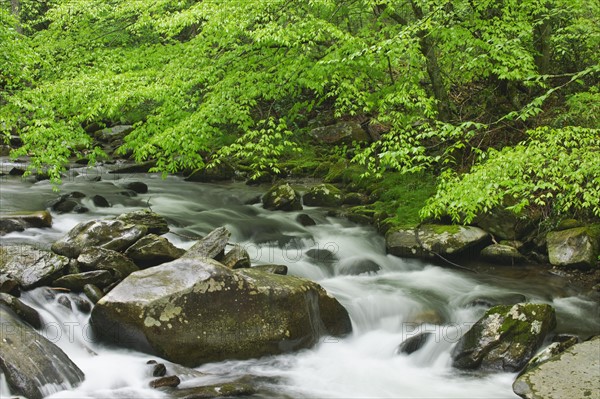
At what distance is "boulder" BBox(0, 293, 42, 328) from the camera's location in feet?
18.9

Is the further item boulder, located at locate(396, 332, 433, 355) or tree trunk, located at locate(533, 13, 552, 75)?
tree trunk, located at locate(533, 13, 552, 75)

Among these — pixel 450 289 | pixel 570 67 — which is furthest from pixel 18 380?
pixel 570 67

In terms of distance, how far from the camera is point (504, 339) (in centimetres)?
612

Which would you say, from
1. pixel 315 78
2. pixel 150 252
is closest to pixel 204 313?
pixel 150 252

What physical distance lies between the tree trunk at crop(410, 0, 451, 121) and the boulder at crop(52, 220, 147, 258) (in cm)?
641

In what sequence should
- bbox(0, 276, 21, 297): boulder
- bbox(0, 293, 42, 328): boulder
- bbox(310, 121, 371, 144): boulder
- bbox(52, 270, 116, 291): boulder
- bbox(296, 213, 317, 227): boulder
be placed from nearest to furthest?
bbox(0, 293, 42, 328): boulder
bbox(0, 276, 21, 297): boulder
bbox(52, 270, 116, 291): boulder
bbox(296, 213, 317, 227): boulder
bbox(310, 121, 371, 144): boulder

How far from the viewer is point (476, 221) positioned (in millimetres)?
9820

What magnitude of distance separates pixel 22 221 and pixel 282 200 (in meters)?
5.25

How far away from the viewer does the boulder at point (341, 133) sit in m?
15.7

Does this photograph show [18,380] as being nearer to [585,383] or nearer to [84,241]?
[84,241]

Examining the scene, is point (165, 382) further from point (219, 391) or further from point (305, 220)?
point (305, 220)

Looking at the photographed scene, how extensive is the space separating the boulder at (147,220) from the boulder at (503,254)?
566cm

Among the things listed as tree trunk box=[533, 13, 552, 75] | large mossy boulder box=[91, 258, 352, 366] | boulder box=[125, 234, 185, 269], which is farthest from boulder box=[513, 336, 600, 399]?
tree trunk box=[533, 13, 552, 75]

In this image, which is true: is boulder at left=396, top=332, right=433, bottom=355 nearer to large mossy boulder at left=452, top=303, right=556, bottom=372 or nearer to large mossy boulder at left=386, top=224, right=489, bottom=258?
large mossy boulder at left=452, top=303, right=556, bottom=372
